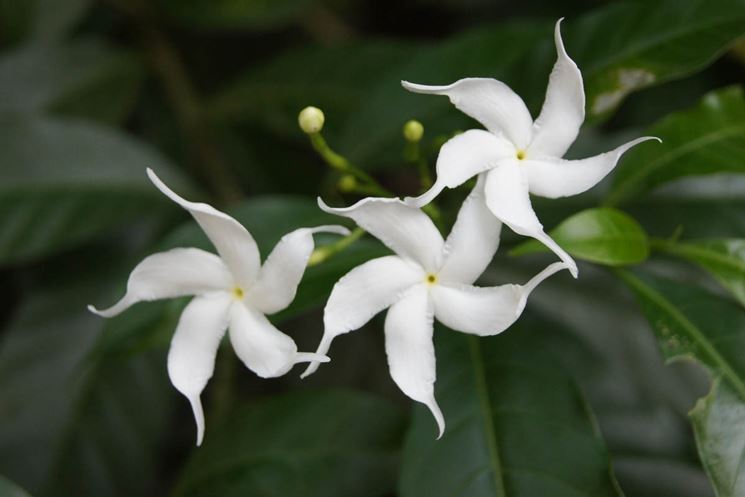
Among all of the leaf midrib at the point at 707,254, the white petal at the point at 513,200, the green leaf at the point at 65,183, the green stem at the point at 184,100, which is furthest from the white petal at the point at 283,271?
the green stem at the point at 184,100

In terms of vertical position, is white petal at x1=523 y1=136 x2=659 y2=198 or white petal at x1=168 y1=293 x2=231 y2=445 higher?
white petal at x1=523 y1=136 x2=659 y2=198

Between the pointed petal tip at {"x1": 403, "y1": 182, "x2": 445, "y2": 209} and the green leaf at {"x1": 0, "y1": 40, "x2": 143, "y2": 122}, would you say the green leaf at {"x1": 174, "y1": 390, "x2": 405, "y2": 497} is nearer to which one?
the pointed petal tip at {"x1": 403, "y1": 182, "x2": 445, "y2": 209}

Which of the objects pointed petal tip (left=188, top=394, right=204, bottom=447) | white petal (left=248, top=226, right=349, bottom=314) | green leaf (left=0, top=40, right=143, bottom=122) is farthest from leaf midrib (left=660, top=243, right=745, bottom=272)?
green leaf (left=0, top=40, right=143, bottom=122)

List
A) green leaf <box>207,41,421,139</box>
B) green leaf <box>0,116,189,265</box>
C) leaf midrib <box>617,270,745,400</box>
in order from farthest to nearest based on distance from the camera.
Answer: green leaf <box>207,41,421,139</box> → green leaf <box>0,116,189,265</box> → leaf midrib <box>617,270,745,400</box>

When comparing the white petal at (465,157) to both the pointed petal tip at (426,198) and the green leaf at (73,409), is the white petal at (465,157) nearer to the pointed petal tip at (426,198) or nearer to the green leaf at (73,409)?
the pointed petal tip at (426,198)

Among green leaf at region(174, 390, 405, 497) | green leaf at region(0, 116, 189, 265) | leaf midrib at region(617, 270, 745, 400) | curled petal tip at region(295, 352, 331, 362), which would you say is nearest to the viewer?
curled petal tip at region(295, 352, 331, 362)

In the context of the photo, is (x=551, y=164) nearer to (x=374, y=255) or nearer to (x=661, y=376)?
(x=374, y=255)

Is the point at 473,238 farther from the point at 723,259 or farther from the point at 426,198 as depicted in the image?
the point at 723,259

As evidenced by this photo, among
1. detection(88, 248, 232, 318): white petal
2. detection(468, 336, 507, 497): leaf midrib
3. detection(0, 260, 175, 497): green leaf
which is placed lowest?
detection(0, 260, 175, 497): green leaf
